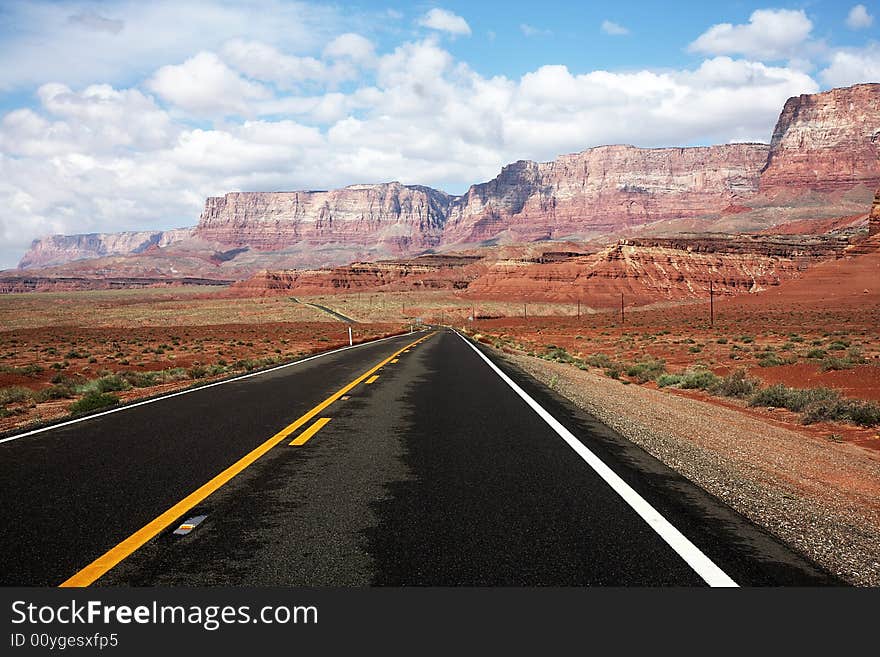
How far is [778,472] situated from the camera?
22.5ft

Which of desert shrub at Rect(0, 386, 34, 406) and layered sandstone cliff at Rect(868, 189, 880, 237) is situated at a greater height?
layered sandstone cliff at Rect(868, 189, 880, 237)

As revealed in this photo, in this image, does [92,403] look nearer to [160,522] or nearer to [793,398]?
[160,522]

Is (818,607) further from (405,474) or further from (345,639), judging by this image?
(405,474)

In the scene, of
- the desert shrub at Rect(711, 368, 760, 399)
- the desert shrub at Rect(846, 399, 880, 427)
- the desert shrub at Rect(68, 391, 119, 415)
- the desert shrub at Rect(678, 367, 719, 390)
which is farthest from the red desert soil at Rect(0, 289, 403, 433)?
the desert shrub at Rect(846, 399, 880, 427)

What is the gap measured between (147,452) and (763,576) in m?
6.47

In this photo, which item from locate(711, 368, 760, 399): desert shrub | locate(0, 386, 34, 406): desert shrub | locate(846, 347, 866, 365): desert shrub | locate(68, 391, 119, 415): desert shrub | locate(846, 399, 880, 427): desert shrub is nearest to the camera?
locate(68, 391, 119, 415): desert shrub

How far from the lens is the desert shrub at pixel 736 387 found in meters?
16.0

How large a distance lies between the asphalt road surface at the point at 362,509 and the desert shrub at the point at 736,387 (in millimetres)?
9033

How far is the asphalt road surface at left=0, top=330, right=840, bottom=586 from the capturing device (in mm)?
3584

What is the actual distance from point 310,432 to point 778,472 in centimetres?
594

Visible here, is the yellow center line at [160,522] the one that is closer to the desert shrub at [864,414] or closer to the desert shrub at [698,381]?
the desert shrub at [864,414]

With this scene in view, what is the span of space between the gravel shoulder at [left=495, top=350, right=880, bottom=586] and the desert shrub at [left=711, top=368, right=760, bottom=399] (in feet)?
11.8

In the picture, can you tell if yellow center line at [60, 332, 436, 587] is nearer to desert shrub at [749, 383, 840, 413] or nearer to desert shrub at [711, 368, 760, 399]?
desert shrub at [749, 383, 840, 413]

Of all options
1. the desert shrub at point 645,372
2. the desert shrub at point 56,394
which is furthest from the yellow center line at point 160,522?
the desert shrub at point 645,372
